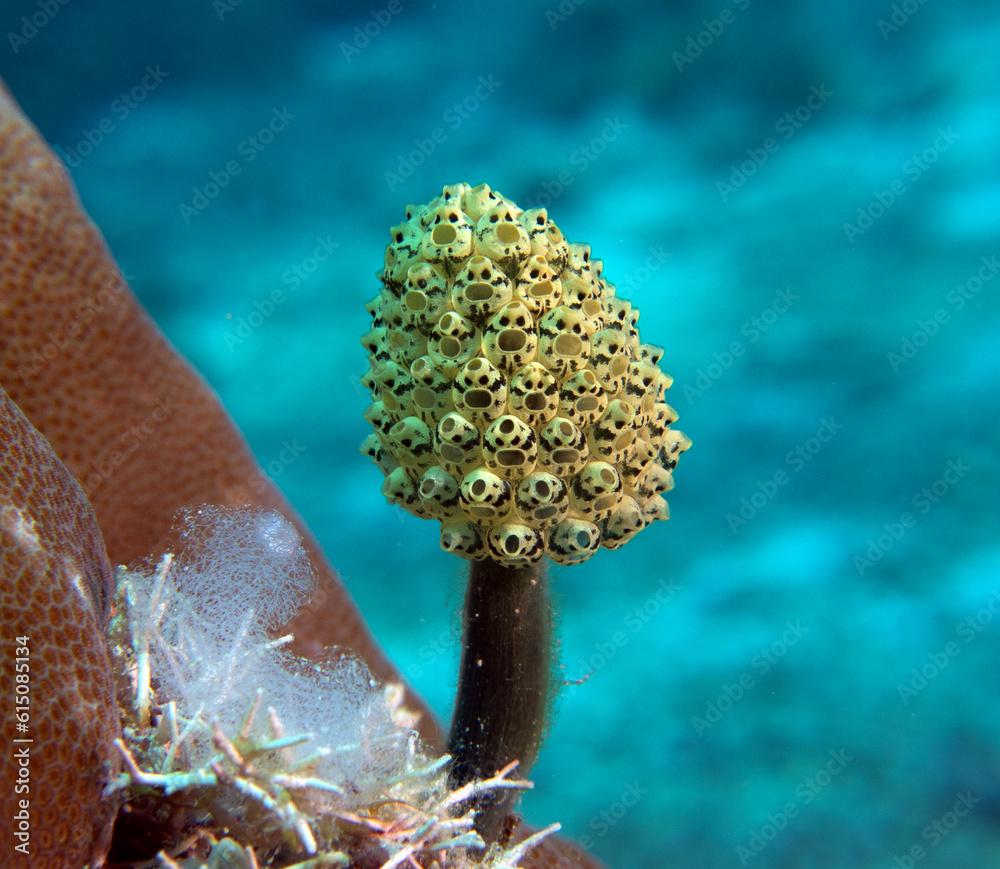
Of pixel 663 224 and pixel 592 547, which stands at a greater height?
pixel 663 224

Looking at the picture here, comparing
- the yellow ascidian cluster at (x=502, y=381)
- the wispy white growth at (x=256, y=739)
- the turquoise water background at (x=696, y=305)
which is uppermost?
the turquoise water background at (x=696, y=305)

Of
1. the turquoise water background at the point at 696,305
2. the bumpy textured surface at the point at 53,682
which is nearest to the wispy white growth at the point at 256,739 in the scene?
the bumpy textured surface at the point at 53,682

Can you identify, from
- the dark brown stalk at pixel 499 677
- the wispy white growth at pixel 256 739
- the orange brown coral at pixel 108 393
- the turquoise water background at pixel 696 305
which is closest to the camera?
the wispy white growth at pixel 256 739

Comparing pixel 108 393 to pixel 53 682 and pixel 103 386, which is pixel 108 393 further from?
pixel 53 682

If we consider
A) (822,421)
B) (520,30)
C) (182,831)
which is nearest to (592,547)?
(182,831)

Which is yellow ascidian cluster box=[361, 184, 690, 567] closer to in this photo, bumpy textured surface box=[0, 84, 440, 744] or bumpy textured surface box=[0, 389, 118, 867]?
bumpy textured surface box=[0, 389, 118, 867]

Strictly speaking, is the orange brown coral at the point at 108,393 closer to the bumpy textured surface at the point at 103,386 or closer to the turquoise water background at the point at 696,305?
the bumpy textured surface at the point at 103,386

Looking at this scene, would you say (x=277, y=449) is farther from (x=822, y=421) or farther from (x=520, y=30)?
(x=822, y=421)
